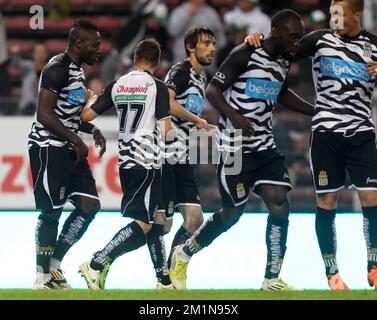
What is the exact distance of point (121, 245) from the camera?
11.0 meters

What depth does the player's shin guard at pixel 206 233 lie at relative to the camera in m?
11.5

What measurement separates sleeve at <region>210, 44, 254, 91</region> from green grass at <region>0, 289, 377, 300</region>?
1728mm

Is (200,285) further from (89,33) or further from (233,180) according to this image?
(89,33)

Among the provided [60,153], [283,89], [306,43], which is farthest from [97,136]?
[306,43]

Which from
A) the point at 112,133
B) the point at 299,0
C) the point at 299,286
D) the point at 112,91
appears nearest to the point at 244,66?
the point at 112,91

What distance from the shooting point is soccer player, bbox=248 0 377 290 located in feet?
36.3

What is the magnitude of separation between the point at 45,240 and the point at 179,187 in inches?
57.7

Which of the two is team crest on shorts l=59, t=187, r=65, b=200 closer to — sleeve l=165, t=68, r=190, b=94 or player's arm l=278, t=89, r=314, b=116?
sleeve l=165, t=68, r=190, b=94

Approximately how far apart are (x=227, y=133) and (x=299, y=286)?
149 centimetres

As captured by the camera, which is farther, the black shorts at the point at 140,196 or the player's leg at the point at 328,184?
the player's leg at the point at 328,184

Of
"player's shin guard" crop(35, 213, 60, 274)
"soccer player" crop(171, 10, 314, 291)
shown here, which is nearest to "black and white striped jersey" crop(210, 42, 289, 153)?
"soccer player" crop(171, 10, 314, 291)

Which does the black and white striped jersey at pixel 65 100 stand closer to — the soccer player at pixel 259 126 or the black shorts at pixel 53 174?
the black shorts at pixel 53 174

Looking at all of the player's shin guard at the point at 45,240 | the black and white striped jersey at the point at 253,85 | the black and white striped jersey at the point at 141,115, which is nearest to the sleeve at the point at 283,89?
the black and white striped jersey at the point at 253,85

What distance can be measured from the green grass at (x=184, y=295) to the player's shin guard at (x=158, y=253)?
1.48 ft
